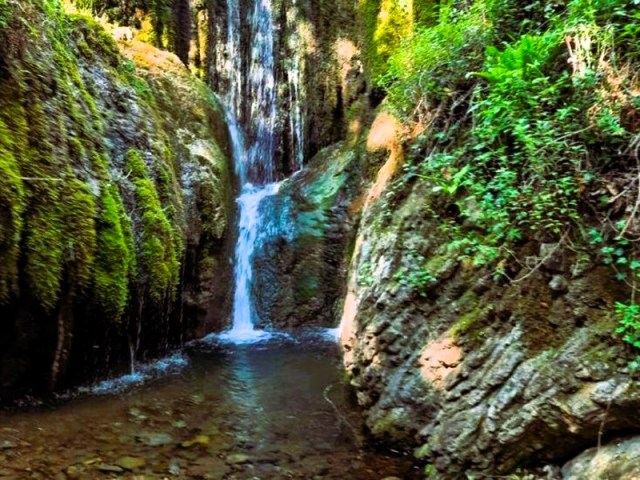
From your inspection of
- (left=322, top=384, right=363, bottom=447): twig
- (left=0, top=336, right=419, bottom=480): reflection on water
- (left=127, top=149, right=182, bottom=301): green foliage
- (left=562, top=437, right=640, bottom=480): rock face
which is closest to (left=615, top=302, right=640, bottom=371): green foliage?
(left=562, top=437, right=640, bottom=480): rock face

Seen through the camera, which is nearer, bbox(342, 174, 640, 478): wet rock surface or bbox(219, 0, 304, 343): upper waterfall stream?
bbox(342, 174, 640, 478): wet rock surface

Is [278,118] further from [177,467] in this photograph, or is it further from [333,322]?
[177,467]

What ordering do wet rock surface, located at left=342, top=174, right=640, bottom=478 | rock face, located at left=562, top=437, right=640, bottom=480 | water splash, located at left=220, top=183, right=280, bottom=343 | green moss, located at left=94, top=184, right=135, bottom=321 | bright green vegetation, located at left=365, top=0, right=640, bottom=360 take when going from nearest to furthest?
rock face, located at left=562, top=437, right=640, bottom=480
wet rock surface, located at left=342, top=174, right=640, bottom=478
bright green vegetation, located at left=365, top=0, right=640, bottom=360
green moss, located at left=94, top=184, right=135, bottom=321
water splash, located at left=220, top=183, right=280, bottom=343

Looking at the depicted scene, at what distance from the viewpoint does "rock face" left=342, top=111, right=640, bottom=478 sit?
2764 millimetres

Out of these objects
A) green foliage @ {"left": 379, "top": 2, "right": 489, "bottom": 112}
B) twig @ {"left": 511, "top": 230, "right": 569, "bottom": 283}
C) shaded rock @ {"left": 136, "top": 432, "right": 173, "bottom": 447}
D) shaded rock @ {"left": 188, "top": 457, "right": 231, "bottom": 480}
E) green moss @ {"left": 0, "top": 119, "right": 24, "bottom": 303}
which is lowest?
shaded rock @ {"left": 188, "top": 457, "right": 231, "bottom": 480}

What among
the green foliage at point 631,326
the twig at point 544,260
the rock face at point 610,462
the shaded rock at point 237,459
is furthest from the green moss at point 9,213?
the green foliage at point 631,326

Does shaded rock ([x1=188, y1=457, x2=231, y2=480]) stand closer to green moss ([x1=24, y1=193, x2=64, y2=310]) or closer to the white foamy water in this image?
the white foamy water

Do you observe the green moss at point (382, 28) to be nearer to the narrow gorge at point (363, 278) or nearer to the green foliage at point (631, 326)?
the narrow gorge at point (363, 278)

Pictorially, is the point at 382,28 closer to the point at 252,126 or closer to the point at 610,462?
the point at 252,126

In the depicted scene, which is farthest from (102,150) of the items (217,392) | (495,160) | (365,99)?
(365,99)

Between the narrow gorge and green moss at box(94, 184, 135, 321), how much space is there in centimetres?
2

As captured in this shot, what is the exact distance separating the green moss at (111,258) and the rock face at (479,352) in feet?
7.95

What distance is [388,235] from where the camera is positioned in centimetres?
448

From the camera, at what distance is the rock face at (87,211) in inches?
170
